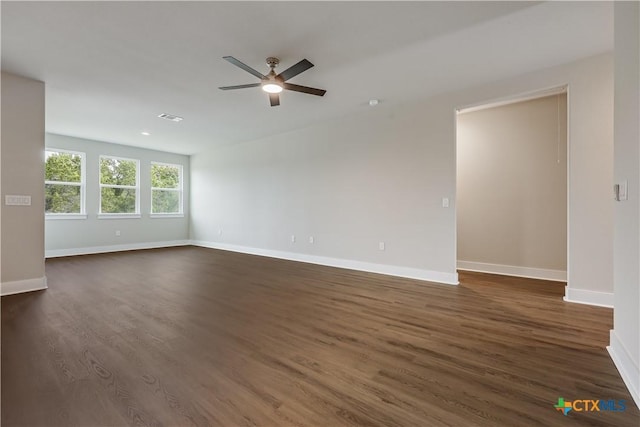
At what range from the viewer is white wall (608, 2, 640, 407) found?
1553 mm

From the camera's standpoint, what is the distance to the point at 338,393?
4.97 ft

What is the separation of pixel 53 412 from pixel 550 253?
5.43 m

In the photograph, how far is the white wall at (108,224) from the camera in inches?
228

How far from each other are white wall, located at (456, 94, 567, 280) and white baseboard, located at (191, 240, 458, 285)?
1259 mm

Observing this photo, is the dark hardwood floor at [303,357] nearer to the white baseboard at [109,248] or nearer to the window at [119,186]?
the white baseboard at [109,248]

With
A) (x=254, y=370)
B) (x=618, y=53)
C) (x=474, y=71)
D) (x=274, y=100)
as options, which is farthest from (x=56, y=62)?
(x=618, y=53)

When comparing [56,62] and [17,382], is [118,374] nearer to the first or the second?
[17,382]

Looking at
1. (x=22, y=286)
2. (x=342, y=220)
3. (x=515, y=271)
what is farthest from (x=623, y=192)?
(x=22, y=286)

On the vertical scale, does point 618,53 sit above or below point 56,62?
below

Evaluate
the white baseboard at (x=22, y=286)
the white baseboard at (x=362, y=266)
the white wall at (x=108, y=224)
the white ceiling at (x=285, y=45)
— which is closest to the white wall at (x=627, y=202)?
the white ceiling at (x=285, y=45)

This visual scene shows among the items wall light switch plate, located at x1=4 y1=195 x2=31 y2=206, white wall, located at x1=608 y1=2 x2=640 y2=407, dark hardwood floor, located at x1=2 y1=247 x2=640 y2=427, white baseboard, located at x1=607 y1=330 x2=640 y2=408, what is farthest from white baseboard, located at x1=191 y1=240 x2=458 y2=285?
wall light switch plate, located at x1=4 y1=195 x2=31 y2=206

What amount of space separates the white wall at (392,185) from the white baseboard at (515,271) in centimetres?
116

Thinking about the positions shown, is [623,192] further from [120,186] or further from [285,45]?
[120,186]

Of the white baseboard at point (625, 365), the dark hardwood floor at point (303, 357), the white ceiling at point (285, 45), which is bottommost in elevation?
the dark hardwood floor at point (303, 357)
